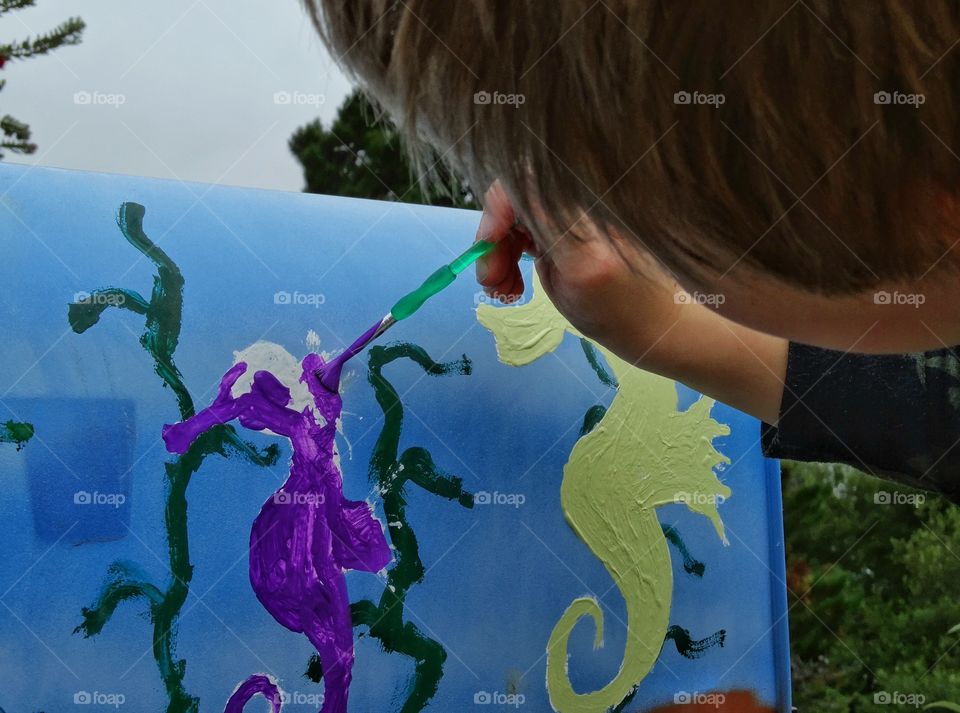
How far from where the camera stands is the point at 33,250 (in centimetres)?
101

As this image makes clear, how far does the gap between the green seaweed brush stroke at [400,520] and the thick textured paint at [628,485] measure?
0.17 m

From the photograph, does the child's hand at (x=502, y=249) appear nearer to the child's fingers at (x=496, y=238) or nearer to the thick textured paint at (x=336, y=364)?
the child's fingers at (x=496, y=238)

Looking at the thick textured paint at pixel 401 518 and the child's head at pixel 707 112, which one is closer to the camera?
the child's head at pixel 707 112

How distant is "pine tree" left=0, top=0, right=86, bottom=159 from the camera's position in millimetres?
1201

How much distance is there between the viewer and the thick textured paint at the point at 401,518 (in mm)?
1110

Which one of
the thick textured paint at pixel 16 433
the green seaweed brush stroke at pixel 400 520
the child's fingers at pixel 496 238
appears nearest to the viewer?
the child's fingers at pixel 496 238

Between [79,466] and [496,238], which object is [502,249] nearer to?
[496,238]

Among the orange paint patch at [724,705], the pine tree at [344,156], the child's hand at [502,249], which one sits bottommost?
the orange paint patch at [724,705]

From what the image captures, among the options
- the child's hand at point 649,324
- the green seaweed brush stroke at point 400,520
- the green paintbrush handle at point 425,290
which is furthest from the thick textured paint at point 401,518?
the child's hand at point 649,324

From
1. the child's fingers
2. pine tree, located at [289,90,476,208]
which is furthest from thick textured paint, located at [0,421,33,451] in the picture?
pine tree, located at [289,90,476,208]

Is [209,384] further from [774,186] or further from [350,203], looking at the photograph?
[774,186]

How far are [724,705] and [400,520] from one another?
0.58 meters

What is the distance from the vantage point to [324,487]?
111 centimetres

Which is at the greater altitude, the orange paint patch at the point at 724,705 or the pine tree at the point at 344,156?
the pine tree at the point at 344,156
